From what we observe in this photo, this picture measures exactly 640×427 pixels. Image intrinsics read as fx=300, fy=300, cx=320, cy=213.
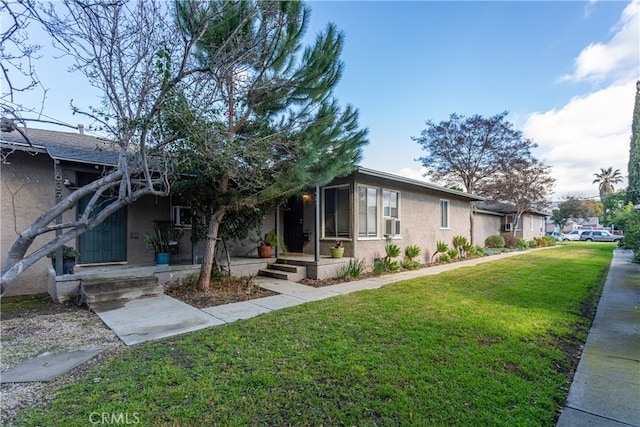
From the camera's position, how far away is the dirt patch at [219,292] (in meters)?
6.18

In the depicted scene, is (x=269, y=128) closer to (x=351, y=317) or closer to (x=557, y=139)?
(x=351, y=317)

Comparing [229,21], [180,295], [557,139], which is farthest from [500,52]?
[557,139]

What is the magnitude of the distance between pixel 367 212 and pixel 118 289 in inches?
283

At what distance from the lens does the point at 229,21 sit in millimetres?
5301

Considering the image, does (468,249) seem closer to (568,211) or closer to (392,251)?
(392,251)

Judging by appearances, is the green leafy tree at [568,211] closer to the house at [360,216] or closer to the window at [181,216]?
the house at [360,216]

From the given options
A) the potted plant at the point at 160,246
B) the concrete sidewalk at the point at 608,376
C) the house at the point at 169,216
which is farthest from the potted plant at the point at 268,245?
the concrete sidewalk at the point at 608,376

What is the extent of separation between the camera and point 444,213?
14.6 meters

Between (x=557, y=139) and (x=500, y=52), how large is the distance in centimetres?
1466

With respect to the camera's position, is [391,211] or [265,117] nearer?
[265,117]

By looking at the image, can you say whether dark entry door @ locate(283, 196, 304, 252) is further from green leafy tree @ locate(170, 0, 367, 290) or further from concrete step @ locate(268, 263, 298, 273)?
green leafy tree @ locate(170, 0, 367, 290)

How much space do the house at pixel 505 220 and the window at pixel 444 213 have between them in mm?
5370

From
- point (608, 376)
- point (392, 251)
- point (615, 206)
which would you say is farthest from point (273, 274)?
point (615, 206)

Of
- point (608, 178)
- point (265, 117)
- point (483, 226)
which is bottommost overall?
point (483, 226)
